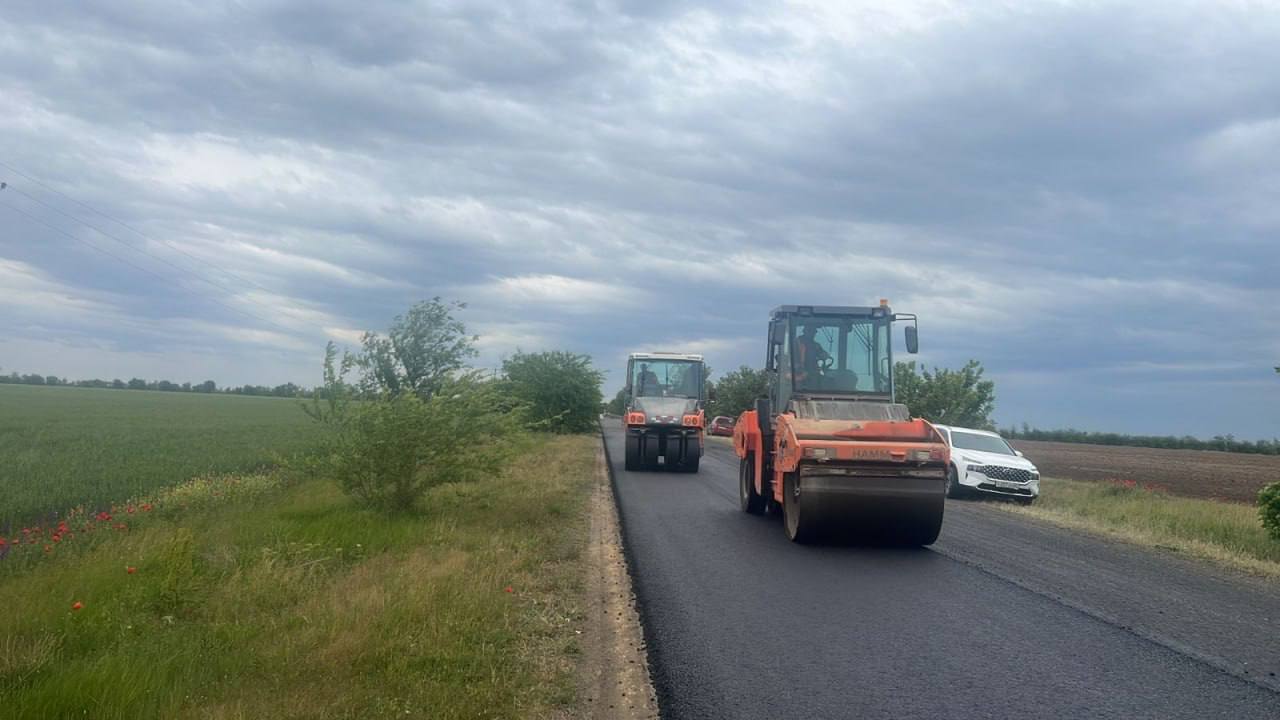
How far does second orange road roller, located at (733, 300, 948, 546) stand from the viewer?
10469mm

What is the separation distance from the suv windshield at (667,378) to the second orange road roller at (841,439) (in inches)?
414

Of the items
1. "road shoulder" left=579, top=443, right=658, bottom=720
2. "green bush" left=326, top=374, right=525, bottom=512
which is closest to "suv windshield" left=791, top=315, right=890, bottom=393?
"road shoulder" left=579, top=443, right=658, bottom=720

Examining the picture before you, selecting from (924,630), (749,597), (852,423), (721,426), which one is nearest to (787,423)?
(852,423)

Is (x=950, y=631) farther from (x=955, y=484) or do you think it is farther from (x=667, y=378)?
(x=667, y=378)

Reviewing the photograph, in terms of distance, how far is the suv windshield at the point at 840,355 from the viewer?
1255 cm

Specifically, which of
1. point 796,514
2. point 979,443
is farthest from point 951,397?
point 796,514

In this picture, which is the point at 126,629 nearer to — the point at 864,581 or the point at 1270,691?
the point at 864,581

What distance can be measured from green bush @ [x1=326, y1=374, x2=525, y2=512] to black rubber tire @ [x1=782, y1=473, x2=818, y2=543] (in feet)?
12.7

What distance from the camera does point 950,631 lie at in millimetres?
6871

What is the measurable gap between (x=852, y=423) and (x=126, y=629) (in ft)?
24.7

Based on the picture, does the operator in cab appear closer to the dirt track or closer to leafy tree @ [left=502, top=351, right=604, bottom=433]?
the dirt track

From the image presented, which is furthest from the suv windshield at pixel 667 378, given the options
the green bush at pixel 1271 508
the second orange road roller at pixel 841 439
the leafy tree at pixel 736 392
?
the leafy tree at pixel 736 392

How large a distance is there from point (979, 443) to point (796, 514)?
11.4 m

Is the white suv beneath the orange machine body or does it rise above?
beneath
